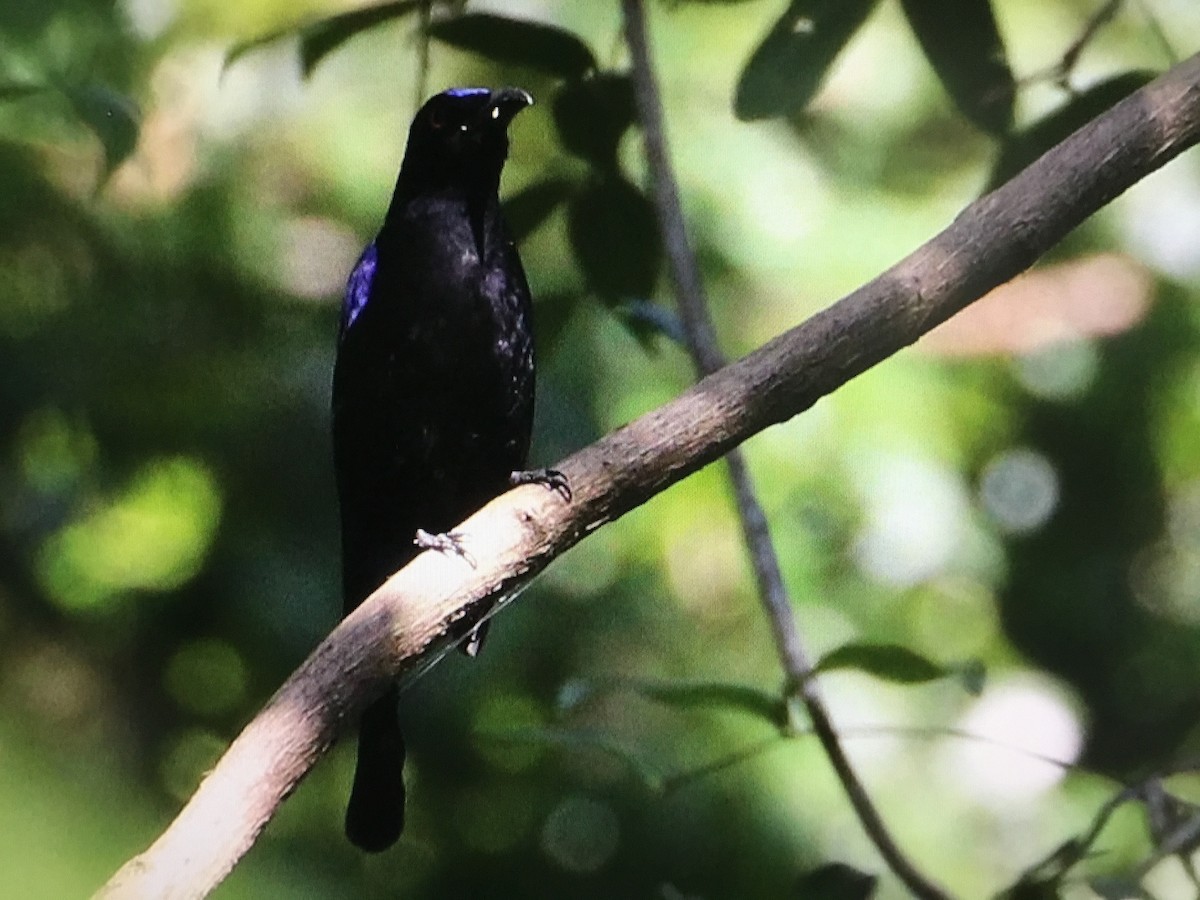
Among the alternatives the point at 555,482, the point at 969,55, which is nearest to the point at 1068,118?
the point at 969,55

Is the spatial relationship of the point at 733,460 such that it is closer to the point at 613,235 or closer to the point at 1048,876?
the point at 613,235

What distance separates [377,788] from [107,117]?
63cm

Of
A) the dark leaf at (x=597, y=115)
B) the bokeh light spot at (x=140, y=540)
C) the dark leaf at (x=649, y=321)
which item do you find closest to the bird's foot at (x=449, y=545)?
the dark leaf at (x=649, y=321)

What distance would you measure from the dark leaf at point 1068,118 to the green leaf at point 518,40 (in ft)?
1.26

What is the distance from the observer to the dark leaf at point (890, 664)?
1.09m

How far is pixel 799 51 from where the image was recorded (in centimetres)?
122

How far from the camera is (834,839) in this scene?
4.82 feet

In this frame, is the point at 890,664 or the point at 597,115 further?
the point at 597,115

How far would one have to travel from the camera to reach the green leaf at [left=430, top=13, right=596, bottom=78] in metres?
1.26

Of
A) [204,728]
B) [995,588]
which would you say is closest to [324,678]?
[204,728]

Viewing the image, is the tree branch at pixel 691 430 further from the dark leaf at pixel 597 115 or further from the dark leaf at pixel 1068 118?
the dark leaf at pixel 597 115

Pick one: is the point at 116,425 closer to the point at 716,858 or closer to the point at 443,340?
the point at 443,340

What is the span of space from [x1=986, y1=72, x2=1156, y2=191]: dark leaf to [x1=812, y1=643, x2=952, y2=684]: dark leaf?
45 cm

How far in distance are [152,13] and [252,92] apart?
13cm
